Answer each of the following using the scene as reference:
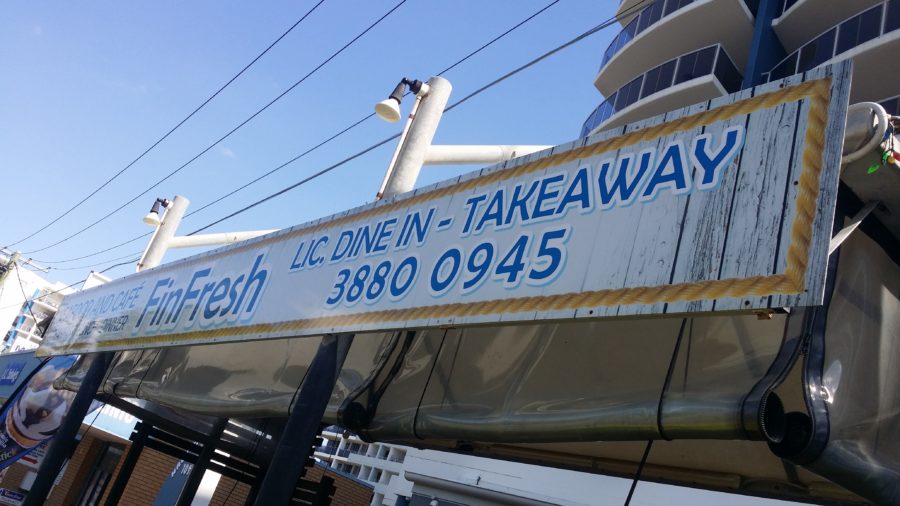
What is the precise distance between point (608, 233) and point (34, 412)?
351 inches

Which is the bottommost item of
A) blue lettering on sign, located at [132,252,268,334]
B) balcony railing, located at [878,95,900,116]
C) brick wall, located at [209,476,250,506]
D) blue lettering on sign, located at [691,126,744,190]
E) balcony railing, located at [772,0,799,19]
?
brick wall, located at [209,476,250,506]

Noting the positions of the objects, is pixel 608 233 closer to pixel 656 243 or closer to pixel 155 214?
pixel 656 243

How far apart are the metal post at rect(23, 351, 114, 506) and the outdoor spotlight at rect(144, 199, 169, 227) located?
6261mm

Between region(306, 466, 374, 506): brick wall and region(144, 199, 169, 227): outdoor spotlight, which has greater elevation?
region(144, 199, 169, 227): outdoor spotlight

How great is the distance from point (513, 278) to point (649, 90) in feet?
93.0

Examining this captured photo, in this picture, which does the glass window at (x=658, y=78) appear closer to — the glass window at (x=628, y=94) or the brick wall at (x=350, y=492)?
the glass window at (x=628, y=94)

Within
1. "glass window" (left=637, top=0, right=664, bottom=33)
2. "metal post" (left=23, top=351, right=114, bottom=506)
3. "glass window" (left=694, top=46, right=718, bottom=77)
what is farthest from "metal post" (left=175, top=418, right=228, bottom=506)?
"glass window" (left=637, top=0, right=664, bottom=33)

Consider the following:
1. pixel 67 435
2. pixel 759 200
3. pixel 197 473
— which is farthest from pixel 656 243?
pixel 67 435

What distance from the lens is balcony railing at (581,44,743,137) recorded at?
27.8 m

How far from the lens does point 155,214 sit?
13781 millimetres

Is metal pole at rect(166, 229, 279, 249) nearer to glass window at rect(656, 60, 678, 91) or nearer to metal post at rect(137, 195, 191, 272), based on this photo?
metal post at rect(137, 195, 191, 272)

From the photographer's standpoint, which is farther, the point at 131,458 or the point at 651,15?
the point at 651,15

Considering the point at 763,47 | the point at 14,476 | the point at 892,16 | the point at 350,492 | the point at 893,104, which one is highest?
the point at 763,47

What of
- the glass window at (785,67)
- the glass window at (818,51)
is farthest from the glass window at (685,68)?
the glass window at (818,51)
